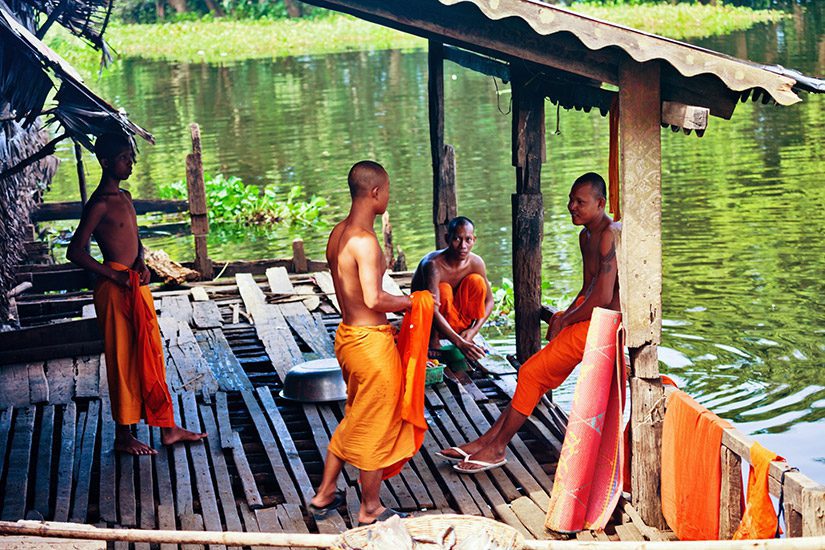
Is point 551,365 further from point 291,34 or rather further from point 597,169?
point 291,34

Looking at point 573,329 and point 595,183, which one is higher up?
point 595,183

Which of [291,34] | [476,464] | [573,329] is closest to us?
[573,329]

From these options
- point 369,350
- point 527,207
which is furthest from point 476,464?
point 527,207

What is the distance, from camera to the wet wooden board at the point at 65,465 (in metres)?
5.62

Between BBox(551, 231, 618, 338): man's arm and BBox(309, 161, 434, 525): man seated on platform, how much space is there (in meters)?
0.90

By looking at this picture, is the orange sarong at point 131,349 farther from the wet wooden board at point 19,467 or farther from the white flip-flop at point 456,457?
the white flip-flop at point 456,457

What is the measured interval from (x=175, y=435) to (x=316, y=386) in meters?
1.06

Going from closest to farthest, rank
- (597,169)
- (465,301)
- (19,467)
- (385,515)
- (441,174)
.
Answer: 1. (385,515)
2. (19,467)
3. (465,301)
4. (441,174)
5. (597,169)

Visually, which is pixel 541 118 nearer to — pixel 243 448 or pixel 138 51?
pixel 243 448

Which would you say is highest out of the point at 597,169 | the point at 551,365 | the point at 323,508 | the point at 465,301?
the point at 597,169

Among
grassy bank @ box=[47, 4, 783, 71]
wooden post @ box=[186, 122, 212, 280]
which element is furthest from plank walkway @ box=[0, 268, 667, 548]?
grassy bank @ box=[47, 4, 783, 71]

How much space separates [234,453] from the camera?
6375mm

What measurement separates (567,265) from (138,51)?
1229 inches

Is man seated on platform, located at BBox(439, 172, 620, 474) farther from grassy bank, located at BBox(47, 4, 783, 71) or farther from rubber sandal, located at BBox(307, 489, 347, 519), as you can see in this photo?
grassy bank, located at BBox(47, 4, 783, 71)
